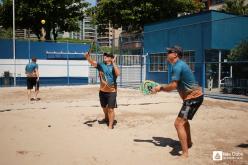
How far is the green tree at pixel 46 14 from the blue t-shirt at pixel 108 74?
29.9 metres

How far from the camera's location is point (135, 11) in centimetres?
3619

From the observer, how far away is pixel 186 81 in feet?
19.2

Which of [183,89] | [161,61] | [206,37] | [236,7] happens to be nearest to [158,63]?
[161,61]

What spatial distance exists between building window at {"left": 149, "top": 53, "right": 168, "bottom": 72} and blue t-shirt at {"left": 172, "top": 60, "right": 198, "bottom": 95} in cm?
1499

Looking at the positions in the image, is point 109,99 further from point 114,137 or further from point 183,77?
point 183,77

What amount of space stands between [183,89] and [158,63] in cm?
1537

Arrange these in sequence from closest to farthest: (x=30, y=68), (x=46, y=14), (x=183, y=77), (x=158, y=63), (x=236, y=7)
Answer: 1. (x=183, y=77)
2. (x=30, y=68)
3. (x=158, y=63)
4. (x=236, y=7)
5. (x=46, y=14)

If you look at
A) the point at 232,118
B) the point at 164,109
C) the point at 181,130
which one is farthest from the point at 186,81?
the point at 164,109

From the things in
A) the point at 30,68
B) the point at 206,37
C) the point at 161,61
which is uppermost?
the point at 206,37

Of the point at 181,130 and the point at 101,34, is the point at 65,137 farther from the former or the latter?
the point at 101,34

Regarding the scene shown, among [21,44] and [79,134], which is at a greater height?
[21,44]

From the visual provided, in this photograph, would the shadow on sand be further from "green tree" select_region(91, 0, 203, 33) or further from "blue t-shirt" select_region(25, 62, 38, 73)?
"green tree" select_region(91, 0, 203, 33)

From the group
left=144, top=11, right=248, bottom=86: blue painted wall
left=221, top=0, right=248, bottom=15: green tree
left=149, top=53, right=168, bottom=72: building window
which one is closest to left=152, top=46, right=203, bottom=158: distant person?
left=144, top=11, right=248, bottom=86: blue painted wall

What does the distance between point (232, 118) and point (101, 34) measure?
3141 centimetres
